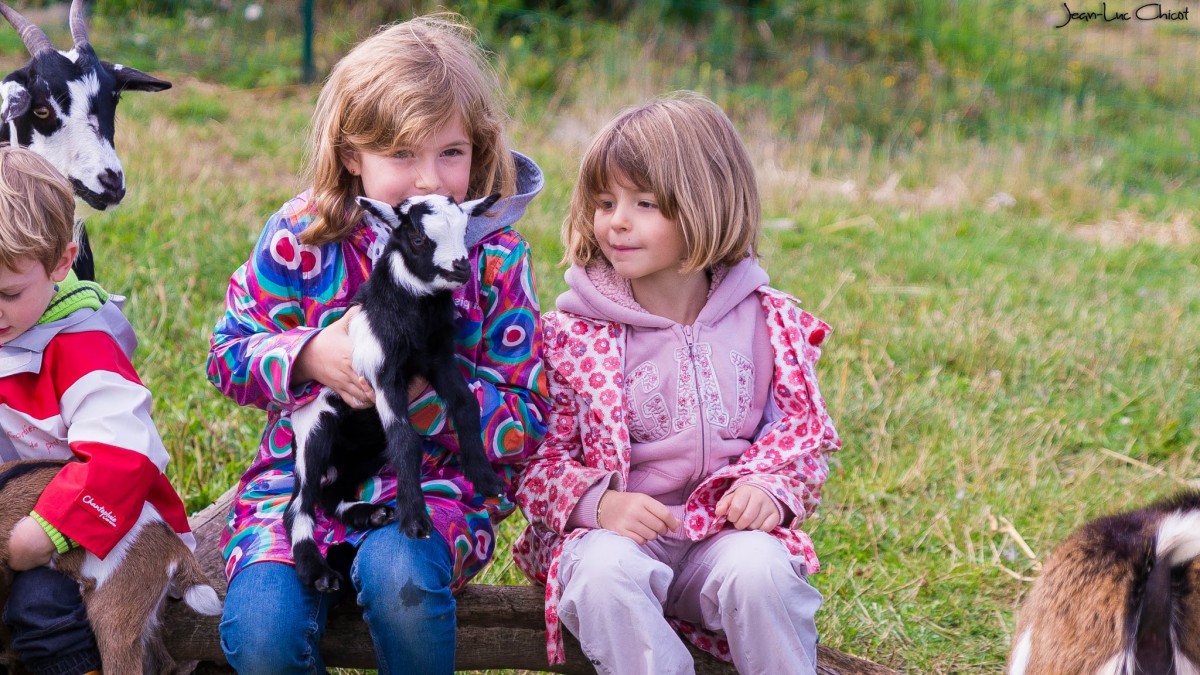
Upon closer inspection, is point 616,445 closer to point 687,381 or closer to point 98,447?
point 687,381

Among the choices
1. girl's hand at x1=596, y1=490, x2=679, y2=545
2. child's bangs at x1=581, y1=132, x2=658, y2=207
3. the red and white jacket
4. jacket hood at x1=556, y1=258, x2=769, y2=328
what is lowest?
girl's hand at x1=596, y1=490, x2=679, y2=545

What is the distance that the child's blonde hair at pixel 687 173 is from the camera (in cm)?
274

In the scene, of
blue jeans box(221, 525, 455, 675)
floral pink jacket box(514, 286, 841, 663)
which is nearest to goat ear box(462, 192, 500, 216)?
floral pink jacket box(514, 286, 841, 663)

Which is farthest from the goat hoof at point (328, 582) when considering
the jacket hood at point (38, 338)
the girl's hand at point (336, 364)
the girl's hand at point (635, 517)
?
the jacket hood at point (38, 338)

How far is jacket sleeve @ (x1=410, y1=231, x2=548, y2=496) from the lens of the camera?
270cm

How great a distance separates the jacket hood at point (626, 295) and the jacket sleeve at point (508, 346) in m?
0.14

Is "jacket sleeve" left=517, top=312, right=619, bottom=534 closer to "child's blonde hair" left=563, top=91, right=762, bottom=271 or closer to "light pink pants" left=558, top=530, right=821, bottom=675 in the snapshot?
"light pink pants" left=558, top=530, right=821, bottom=675

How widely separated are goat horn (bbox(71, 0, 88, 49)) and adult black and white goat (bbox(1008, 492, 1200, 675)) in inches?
97.5

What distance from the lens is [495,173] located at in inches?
109

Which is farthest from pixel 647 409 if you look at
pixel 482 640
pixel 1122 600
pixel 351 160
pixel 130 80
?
pixel 130 80

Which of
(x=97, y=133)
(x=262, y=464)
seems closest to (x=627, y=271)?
(x=262, y=464)

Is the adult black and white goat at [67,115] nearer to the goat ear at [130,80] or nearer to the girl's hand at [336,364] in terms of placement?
the goat ear at [130,80]

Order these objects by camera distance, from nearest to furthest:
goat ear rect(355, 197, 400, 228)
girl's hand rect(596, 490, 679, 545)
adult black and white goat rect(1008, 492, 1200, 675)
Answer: adult black and white goat rect(1008, 492, 1200, 675), goat ear rect(355, 197, 400, 228), girl's hand rect(596, 490, 679, 545)

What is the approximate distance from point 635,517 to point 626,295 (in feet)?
1.87
